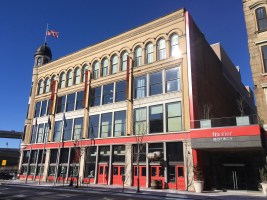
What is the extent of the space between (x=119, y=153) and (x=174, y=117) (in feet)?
30.6

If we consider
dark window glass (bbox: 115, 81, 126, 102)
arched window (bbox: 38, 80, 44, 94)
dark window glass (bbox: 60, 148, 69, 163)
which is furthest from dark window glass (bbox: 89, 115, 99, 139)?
arched window (bbox: 38, 80, 44, 94)

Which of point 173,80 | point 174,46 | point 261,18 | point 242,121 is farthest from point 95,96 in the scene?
point 261,18

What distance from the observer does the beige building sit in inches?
1024

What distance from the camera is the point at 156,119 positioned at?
3152 cm

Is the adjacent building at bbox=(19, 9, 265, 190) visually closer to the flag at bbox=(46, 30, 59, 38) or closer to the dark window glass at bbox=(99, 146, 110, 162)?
the dark window glass at bbox=(99, 146, 110, 162)

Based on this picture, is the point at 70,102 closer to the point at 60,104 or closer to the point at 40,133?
the point at 60,104

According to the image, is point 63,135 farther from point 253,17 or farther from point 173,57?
point 253,17

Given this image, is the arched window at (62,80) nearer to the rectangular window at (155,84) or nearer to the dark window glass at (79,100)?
the dark window glass at (79,100)

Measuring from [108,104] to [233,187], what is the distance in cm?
2033

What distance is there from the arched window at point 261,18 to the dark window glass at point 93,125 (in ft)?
82.5

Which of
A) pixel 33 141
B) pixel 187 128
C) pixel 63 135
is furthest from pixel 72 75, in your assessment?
pixel 187 128

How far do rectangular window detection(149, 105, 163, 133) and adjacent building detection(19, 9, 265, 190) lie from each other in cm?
13

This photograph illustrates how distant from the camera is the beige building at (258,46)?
2601 centimetres

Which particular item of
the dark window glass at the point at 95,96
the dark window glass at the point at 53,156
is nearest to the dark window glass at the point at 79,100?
the dark window glass at the point at 95,96
